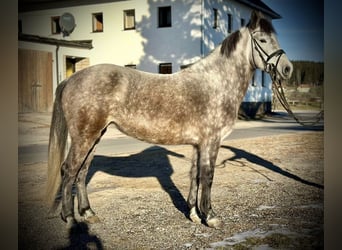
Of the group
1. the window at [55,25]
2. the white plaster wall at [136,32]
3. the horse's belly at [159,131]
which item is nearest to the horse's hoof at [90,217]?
the horse's belly at [159,131]

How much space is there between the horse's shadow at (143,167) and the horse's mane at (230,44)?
55.1 inches

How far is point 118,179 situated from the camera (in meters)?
3.93

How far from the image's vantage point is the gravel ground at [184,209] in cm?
224

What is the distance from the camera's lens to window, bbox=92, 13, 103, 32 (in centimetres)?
227

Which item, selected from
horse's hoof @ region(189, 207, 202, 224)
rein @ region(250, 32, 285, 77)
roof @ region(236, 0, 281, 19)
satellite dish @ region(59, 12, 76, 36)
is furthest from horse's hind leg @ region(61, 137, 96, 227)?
roof @ region(236, 0, 281, 19)

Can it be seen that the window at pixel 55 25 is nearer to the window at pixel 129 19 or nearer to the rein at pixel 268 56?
the window at pixel 129 19

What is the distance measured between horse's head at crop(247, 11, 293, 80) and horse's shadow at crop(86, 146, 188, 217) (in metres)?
1.44

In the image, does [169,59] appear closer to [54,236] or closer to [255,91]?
[255,91]

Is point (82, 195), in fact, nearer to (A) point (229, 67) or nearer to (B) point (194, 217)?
(B) point (194, 217)

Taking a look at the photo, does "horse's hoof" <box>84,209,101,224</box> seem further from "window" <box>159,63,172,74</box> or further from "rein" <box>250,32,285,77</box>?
"rein" <box>250,32,285,77</box>

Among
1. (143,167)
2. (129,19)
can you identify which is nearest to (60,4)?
(129,19)
